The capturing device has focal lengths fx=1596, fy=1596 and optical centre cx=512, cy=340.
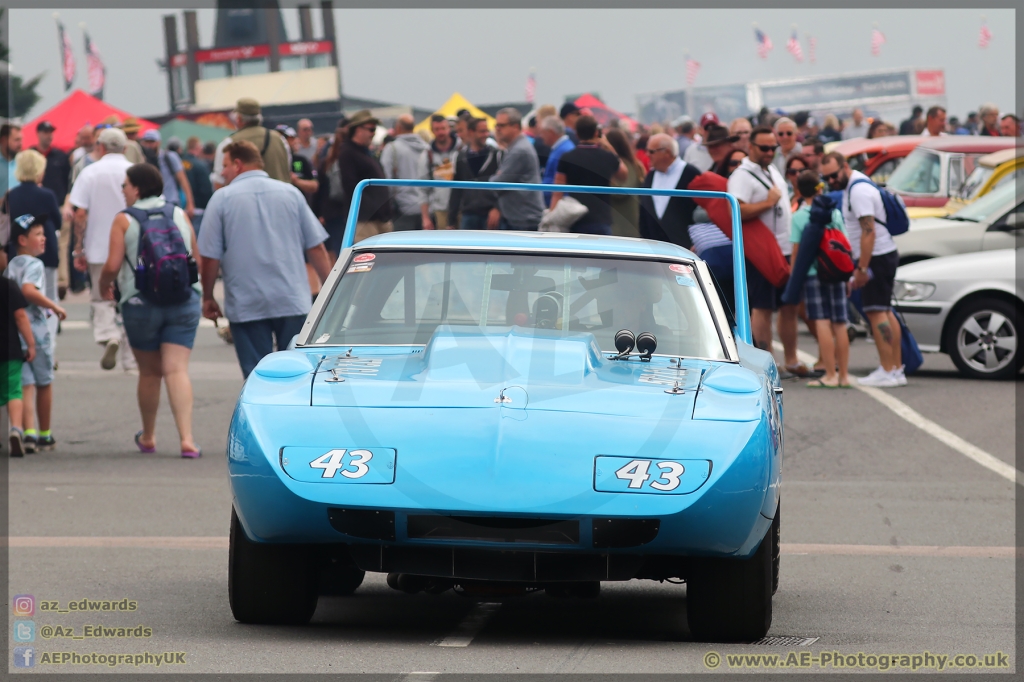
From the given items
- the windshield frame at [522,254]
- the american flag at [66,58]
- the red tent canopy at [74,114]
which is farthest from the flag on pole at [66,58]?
the windshield frame at [522,254]

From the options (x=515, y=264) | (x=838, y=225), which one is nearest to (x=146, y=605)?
(x=515, y=264)

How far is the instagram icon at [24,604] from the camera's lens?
5828 mm

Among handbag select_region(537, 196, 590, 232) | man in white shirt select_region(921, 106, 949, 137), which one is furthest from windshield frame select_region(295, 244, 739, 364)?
man in white shirt select_region(921, 106, 949, 137)

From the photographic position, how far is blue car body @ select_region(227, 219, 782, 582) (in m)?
5.00

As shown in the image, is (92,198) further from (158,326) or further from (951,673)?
(951,673)

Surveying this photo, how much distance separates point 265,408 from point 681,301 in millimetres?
1802

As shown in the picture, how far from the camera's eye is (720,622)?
5.38 meters

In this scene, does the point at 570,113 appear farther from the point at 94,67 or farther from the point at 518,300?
the point at 94,67

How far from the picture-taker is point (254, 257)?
9.58 meters

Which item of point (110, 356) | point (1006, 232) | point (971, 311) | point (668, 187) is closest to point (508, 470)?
point (668, 187)

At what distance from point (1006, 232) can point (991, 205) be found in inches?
26.7

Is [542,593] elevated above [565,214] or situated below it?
below

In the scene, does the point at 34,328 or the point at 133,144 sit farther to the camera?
the point at 133,144

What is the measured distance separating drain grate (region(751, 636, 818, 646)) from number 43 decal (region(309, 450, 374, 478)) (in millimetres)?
1493
